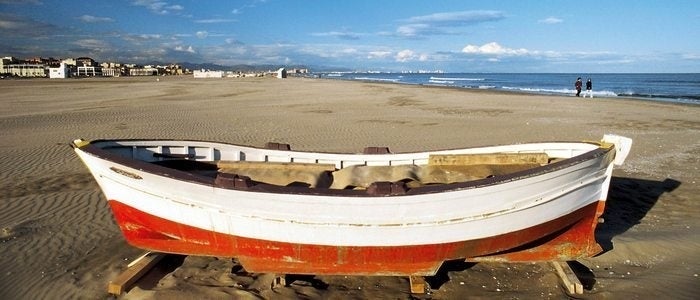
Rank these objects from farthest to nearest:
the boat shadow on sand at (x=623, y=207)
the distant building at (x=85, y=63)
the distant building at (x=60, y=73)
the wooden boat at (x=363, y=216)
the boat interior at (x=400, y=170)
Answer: the distant building at (x=85, y=63)
the distant building at (x=60, y=73)
the boat interior at (x=400, y=170)
the boat shadow on sand at (x=623, y=207)
the wooden boat at (x=363, y=216)

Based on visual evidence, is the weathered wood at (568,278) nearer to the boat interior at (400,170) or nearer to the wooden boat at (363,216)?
the wooden boat at (363,216)

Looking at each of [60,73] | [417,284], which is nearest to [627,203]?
[417,284]

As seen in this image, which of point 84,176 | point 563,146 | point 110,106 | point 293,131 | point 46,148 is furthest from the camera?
point 110,106

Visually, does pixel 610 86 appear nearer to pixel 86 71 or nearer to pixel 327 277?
pixel 327 277

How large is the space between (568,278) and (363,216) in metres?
2.45

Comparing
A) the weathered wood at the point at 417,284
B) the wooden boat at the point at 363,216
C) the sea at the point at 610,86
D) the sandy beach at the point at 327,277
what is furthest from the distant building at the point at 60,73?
the weathered wood at the point at 417,284

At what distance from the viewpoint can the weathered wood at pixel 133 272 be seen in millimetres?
4836

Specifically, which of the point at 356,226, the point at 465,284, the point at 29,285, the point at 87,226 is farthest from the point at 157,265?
the point at 465,284

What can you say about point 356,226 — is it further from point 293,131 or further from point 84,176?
point 293,131

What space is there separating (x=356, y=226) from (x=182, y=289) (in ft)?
6.70

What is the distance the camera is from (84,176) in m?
9.59

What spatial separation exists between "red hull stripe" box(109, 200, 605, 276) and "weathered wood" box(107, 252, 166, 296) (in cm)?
13

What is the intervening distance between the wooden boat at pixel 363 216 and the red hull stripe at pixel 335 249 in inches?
0.5

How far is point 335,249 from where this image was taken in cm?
485
